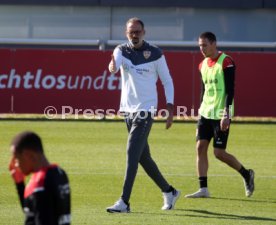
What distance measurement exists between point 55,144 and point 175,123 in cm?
577

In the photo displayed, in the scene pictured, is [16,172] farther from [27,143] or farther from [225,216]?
[225,216]

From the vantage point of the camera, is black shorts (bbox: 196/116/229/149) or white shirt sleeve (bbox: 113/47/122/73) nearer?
white shirt sleeve (bbox: 113/47/122/73)

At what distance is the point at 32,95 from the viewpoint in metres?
25.0

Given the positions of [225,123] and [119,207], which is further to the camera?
[225,123]

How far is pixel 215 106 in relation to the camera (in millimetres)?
12703

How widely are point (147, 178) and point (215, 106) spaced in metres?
2.29

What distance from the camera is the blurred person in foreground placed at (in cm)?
605

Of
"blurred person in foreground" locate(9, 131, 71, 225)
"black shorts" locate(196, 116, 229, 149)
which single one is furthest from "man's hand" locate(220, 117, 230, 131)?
"blurred person in foreground" locate(9, 131, 71, 225)

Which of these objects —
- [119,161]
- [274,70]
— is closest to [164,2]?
[274,70]

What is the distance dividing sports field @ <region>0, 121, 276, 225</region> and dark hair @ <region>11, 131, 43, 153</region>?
4510mm

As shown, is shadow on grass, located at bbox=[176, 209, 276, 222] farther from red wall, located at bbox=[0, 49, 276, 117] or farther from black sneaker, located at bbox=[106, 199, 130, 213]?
red wall, located at bbox=[0, 49, 276, 117]

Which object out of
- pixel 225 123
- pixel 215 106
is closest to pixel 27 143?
pixel 225 123

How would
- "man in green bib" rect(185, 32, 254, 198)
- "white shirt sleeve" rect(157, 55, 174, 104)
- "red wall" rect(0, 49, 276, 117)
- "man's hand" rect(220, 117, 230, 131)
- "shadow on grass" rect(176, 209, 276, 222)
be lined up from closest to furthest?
1. "shadow on grass" rect(176, 209, 276, 222)
2. "white shirt sleeve" rect(157, 55, 174, 104)
3. "man's hand" rect(220, 117, 230, 131)
4. "man in green bib" rect(185, 32, 254, 198)
5. "red wall" rect(0, 49, 276, 117)

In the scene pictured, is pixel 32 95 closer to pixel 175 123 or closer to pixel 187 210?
pixel 175 123
